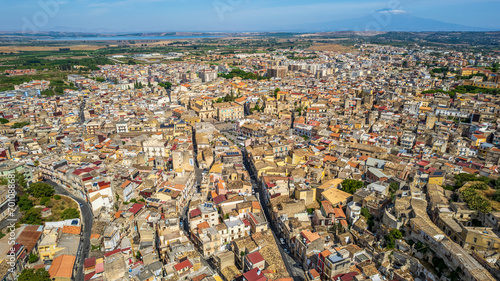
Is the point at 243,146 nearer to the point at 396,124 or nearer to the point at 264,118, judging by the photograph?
the point at 264,118

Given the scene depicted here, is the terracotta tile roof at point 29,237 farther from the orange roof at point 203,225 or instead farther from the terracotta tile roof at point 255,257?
the terracotta tile roof at point 255,257

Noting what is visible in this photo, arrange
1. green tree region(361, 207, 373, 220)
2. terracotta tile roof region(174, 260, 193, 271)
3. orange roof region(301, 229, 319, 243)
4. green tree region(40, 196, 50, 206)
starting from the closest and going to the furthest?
terracotta tile roof region(174, 260, 193, 271)
orange roof region(301, 229, 319, 243)
green tree region(361, 207, 373, 220)
green tree region(40, 196, 50, 206)

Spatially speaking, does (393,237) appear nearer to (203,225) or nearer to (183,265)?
(203,225)

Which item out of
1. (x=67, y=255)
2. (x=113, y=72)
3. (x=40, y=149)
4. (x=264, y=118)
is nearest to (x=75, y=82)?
(x=113, y=72)

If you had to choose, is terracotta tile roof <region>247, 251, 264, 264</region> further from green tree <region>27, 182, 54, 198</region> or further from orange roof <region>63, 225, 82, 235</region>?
green tree <region>27, 182, 54, 198</region>

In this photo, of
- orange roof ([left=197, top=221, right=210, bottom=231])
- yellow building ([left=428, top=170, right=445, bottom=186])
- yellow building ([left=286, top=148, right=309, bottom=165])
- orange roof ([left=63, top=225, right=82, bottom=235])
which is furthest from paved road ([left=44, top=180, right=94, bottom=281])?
yellow building ([left=428, top=170, right=445, bottom=186])

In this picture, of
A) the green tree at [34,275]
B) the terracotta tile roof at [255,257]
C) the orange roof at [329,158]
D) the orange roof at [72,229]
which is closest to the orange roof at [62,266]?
the green tree at [34,275]

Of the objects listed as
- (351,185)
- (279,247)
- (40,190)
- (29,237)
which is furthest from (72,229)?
(351,185)

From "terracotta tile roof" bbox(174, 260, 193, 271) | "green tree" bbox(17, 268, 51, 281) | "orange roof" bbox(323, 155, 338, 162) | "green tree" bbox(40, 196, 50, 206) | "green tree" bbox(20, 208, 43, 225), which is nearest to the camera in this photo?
"green tree" bbox(17, 268, 51, 281)
